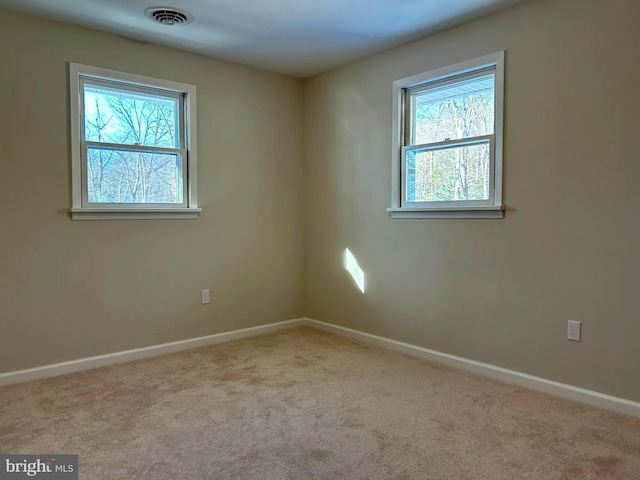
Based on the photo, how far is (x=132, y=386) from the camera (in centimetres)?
298

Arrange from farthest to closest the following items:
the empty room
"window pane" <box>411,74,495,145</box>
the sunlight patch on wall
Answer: the sunlight patch on wall
"window pane" <box>411,74,495,145</box>
the empty room

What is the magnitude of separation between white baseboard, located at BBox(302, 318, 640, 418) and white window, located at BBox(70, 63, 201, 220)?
72.8 inches

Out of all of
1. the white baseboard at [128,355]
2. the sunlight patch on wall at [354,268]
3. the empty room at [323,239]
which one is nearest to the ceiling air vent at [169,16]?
the empty room at [323,239]

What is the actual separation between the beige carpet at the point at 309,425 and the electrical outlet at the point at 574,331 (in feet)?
1.22

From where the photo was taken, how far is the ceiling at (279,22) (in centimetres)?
290

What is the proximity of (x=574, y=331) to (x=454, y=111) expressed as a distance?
5.48ft

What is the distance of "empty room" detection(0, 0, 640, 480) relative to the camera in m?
2.36

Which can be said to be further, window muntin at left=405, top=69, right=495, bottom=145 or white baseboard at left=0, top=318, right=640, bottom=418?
window muntin at left=405, top=69, right=495, bottom=145

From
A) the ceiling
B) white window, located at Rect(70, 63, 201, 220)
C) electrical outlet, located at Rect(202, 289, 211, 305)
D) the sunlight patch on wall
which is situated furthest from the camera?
the sunlight patch on wall

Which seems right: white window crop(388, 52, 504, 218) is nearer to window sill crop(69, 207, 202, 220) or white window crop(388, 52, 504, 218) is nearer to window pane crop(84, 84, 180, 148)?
window sill crop(69, 207, 202, 220)

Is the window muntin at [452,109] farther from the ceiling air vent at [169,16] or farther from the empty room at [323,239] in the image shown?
the ceiling air vent at [169,16]

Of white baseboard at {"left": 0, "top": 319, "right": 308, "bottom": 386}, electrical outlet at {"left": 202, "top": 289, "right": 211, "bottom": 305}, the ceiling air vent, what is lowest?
white baseboard at {"left": 0, "top": 319, "right": 308, "bottom": 386}

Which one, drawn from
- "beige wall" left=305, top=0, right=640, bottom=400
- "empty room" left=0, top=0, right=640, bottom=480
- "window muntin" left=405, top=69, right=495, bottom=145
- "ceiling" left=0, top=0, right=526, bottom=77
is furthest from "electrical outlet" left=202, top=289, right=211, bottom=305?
"window muntin" left=405, top=69, right=495, bottom=145

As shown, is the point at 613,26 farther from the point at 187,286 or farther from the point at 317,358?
the point at 187,286
